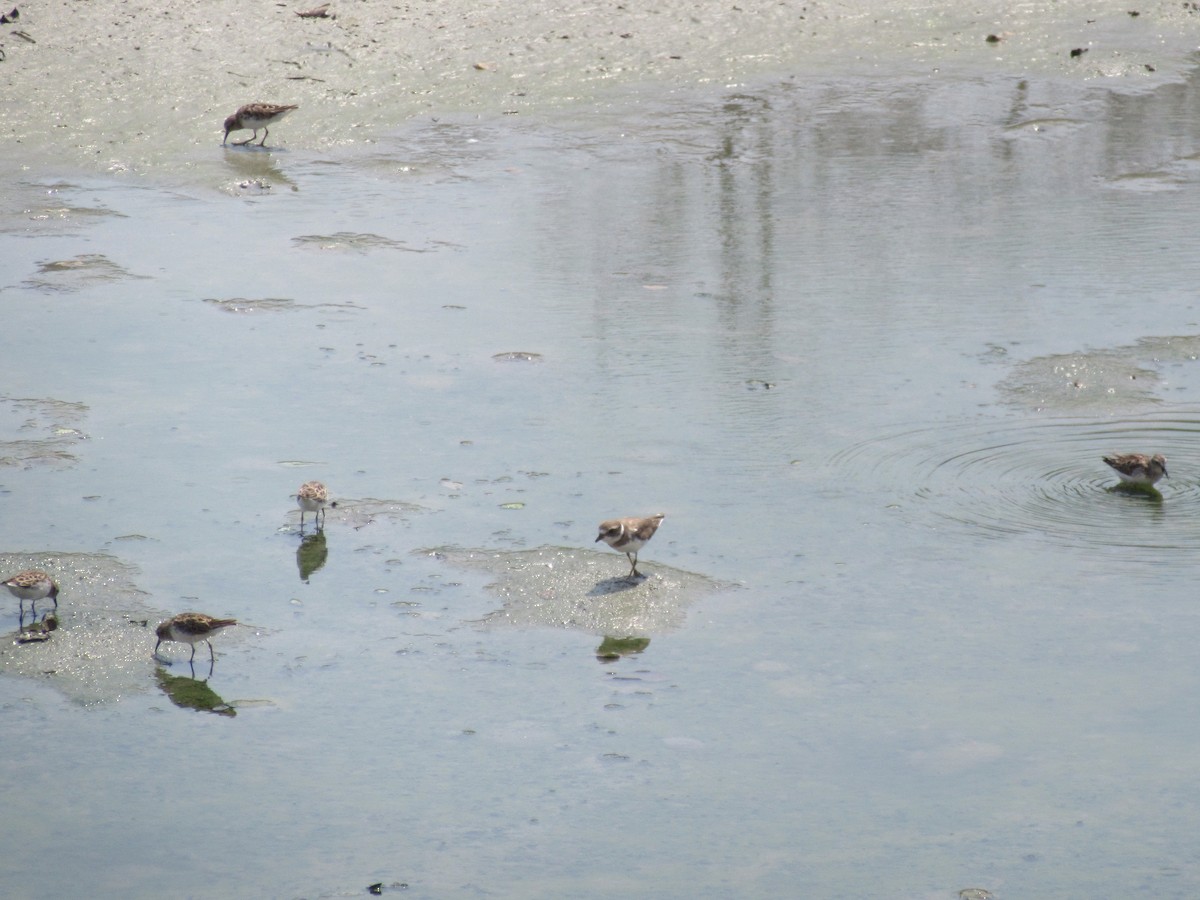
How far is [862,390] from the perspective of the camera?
31.5 feet

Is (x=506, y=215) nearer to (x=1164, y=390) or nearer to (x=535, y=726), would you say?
(x=1164, y=390)

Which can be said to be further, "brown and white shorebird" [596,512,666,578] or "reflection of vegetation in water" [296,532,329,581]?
"reflection of vegetation in water" [296,532,329,581]

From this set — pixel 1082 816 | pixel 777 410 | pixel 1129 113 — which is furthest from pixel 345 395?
pixel 1129 113

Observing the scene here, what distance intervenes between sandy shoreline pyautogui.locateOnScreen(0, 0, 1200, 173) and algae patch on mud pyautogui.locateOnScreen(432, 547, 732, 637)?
939 cm

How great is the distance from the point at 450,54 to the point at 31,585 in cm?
1224

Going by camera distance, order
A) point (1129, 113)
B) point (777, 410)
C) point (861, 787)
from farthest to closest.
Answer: point (1129, 113)
point (777, 410)
point (861, 787)

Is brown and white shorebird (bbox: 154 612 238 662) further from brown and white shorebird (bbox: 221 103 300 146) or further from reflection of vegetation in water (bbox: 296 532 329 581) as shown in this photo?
brown and white shorebird (bbox: 221 103 300 146)

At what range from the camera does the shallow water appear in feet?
18.6

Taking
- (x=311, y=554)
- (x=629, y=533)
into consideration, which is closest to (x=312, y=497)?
(x=311, y=554)

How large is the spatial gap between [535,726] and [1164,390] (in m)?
5.05

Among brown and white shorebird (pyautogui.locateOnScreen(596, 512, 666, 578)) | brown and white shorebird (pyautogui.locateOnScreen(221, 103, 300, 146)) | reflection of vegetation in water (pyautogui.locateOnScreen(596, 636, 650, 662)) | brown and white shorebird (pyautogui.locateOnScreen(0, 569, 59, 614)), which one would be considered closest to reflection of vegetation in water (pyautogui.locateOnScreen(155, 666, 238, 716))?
brown and white shorebird (pyautogui.locateOnScreen(0, 569, 59, 614))

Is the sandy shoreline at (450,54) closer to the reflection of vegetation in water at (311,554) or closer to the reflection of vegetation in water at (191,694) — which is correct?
the reflection of vegetation in water at (311,554)

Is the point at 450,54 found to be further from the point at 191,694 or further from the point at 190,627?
the point at 191,694

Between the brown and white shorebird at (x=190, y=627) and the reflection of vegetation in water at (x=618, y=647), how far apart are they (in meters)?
1.60
